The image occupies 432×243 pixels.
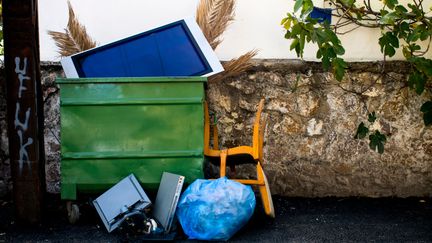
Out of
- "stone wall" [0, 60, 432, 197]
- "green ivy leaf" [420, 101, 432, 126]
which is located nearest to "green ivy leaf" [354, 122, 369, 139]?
"stone wall" [0, 60, 432, 197]

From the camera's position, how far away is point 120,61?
4.47m

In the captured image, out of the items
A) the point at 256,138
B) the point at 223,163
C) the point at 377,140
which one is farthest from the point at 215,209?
the point at 377,140

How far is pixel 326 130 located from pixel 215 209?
5.57 feet

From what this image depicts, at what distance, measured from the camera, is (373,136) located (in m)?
4.79

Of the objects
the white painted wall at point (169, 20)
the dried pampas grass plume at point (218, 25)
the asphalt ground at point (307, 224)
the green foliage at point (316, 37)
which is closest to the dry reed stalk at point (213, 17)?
the dried pampas grass plume at point (218, 25)

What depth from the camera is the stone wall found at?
4.95 m

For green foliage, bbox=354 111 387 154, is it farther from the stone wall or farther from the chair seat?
the chair seat

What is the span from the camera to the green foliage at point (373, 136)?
473cm

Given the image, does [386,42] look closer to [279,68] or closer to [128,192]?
[279,68]

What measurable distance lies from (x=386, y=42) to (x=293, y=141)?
117 cm

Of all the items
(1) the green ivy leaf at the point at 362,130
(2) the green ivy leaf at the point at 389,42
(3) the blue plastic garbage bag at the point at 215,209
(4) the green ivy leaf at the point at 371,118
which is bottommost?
(3) the blue plastic garbage bag at the point at 215,209

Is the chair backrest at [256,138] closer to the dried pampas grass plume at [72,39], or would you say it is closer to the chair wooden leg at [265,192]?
the chair wooden leg at [265,192]

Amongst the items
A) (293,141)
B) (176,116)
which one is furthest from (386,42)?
(176,116)

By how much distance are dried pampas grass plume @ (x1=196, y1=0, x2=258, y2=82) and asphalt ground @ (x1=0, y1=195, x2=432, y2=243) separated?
3.97 ft
